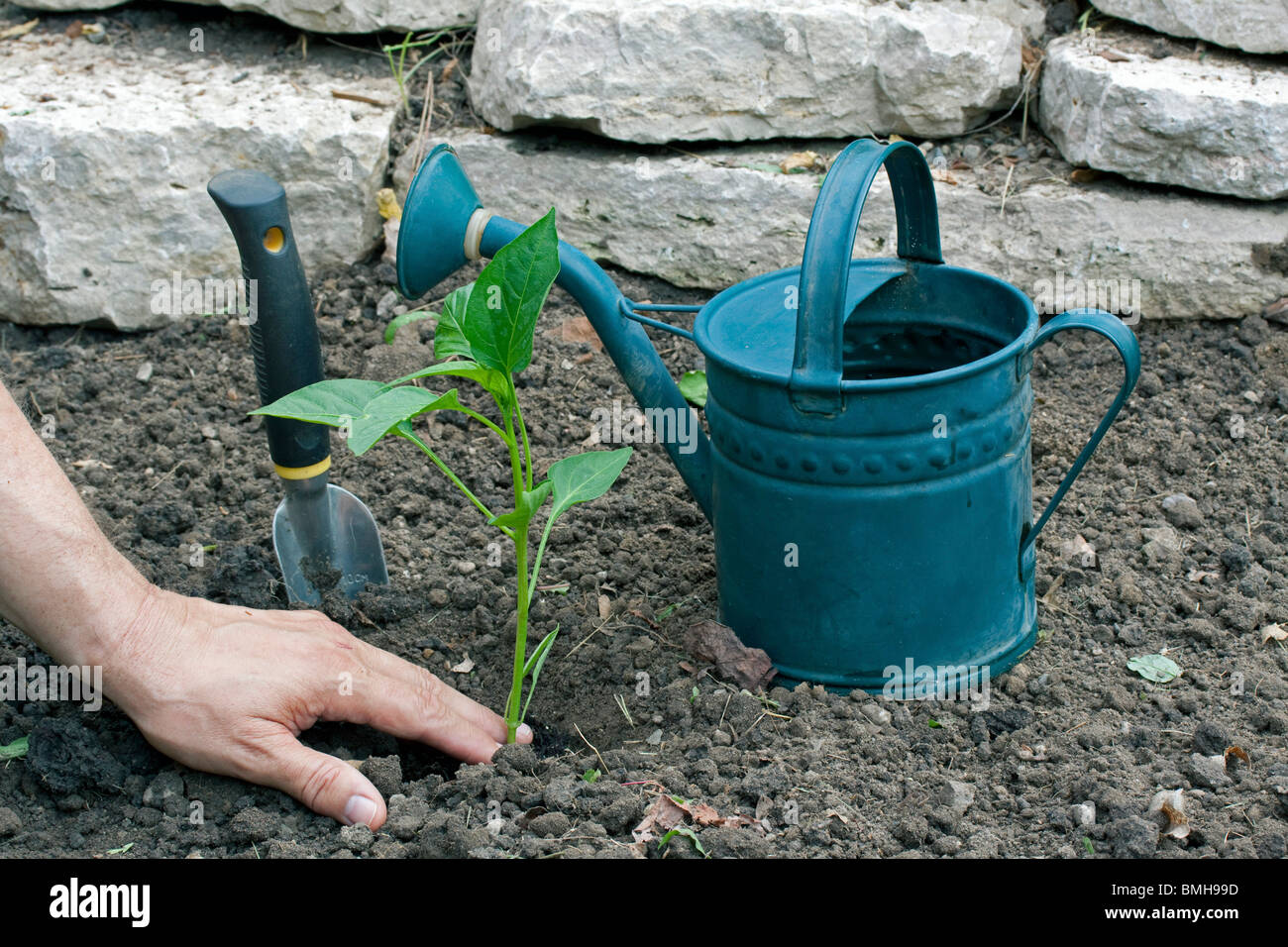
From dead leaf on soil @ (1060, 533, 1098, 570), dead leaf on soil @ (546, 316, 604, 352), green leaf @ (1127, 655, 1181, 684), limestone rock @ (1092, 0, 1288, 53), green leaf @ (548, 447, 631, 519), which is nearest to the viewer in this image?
green leaf @ (548, 447, 631, 519)

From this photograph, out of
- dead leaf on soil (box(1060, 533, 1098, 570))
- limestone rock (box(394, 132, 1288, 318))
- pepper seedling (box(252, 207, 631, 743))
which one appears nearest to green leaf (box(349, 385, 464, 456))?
pepper seedling (box(252, 207, 631, 743))

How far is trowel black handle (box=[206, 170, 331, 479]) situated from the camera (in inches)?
75.0

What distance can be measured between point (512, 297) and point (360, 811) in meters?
0.73

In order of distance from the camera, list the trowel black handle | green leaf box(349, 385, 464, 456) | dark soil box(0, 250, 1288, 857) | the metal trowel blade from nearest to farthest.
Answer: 1. green leaf box(349, 385, 464, 456)
2. dark soil box(0, 250, 1288, 857)
3. the trowel black handle
4. the metal trowel blade

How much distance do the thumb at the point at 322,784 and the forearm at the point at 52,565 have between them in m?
0.27

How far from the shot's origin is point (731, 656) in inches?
78.7

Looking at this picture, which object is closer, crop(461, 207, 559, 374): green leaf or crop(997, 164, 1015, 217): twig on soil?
crop(461, 207, 559, 374): green leaf

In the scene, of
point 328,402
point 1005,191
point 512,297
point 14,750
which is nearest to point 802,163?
point 1005,191

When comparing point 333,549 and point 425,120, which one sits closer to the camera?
point 333,549

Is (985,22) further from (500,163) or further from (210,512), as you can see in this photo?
(210,512)

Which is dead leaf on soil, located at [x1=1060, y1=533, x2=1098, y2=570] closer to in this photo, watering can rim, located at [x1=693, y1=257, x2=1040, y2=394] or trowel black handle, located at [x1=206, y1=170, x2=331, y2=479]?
watering can rim, located at [x1=693, y1=257, x2=1040, y2=394]

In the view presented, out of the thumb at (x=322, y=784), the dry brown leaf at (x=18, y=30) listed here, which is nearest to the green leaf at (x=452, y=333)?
the thumb at (x=322, y=784)

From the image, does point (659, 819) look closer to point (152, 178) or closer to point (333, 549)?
point (333, 549)

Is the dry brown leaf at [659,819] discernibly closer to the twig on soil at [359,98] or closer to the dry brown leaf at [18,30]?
the twig on soil at [359,98]
